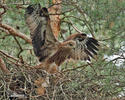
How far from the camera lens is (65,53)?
3947 mm

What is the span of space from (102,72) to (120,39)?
1.51 feet

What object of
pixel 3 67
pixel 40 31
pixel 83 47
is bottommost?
pixel 3 67

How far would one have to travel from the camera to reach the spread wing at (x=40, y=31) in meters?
3.57

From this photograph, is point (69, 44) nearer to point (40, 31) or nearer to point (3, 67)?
point (40, 31)

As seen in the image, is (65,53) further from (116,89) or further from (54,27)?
(116,89)

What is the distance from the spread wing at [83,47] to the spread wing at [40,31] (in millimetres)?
273

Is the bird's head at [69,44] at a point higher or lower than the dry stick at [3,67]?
higher

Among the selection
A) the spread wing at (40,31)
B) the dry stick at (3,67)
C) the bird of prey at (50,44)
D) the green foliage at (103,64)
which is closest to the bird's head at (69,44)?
the bird of prey at (50,44)

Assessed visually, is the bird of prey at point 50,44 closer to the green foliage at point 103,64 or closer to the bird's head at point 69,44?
the bird's head at point 69,44

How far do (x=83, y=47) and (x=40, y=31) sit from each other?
564 mm

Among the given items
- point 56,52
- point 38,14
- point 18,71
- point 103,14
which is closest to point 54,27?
point 56,52

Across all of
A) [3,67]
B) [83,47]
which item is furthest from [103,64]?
[3,67]

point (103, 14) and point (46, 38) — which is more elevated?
point (103, 14)

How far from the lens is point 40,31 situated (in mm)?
3736
